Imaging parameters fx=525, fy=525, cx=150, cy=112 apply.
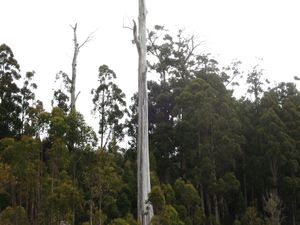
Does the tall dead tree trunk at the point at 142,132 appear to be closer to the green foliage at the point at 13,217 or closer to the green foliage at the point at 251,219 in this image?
the green foliage at the point at 13,217

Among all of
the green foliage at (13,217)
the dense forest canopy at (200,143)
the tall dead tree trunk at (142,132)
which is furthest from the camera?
the dense forest canopy at (200,143)

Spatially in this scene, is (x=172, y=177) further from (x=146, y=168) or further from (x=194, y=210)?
(x=146, y=168)

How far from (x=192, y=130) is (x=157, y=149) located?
6.56 ft

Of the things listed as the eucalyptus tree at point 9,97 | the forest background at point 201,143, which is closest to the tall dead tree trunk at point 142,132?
the forest background at point 201,143

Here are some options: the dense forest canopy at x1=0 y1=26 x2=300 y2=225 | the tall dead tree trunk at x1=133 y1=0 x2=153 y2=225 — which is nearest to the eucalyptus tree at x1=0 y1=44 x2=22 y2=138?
the dense forest canopy at x1=0 y1=26 x2=300 y2=225

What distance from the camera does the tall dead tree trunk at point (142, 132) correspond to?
1331 centimetres

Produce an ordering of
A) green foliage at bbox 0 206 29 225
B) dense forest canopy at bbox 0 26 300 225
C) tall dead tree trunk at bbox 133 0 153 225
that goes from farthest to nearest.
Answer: dense forest canopy at bbox 0 26 300 225 < tall dead tree trunk at bbox 133 0 153 225 < green foliage at bbox 0 206 29 225

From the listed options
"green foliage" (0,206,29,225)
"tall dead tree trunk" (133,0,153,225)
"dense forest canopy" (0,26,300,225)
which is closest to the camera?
"green foliage" (0,206,29,225)

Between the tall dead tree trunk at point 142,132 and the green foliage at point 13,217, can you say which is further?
the tall dead tree trunk at point 142,132

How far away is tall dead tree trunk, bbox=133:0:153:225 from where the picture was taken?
43.7 ft

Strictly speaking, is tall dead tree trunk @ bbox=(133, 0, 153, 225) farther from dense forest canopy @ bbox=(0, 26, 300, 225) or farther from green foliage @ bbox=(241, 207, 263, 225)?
green foliage @ bbox=(241, 207, 263, 225)

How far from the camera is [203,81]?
21.0 m

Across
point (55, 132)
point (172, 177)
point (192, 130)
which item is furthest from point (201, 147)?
point (55, 132)

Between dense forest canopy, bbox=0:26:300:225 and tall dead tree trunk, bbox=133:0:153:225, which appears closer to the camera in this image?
tall dead tree trunk, bbox=133:0:153:225
